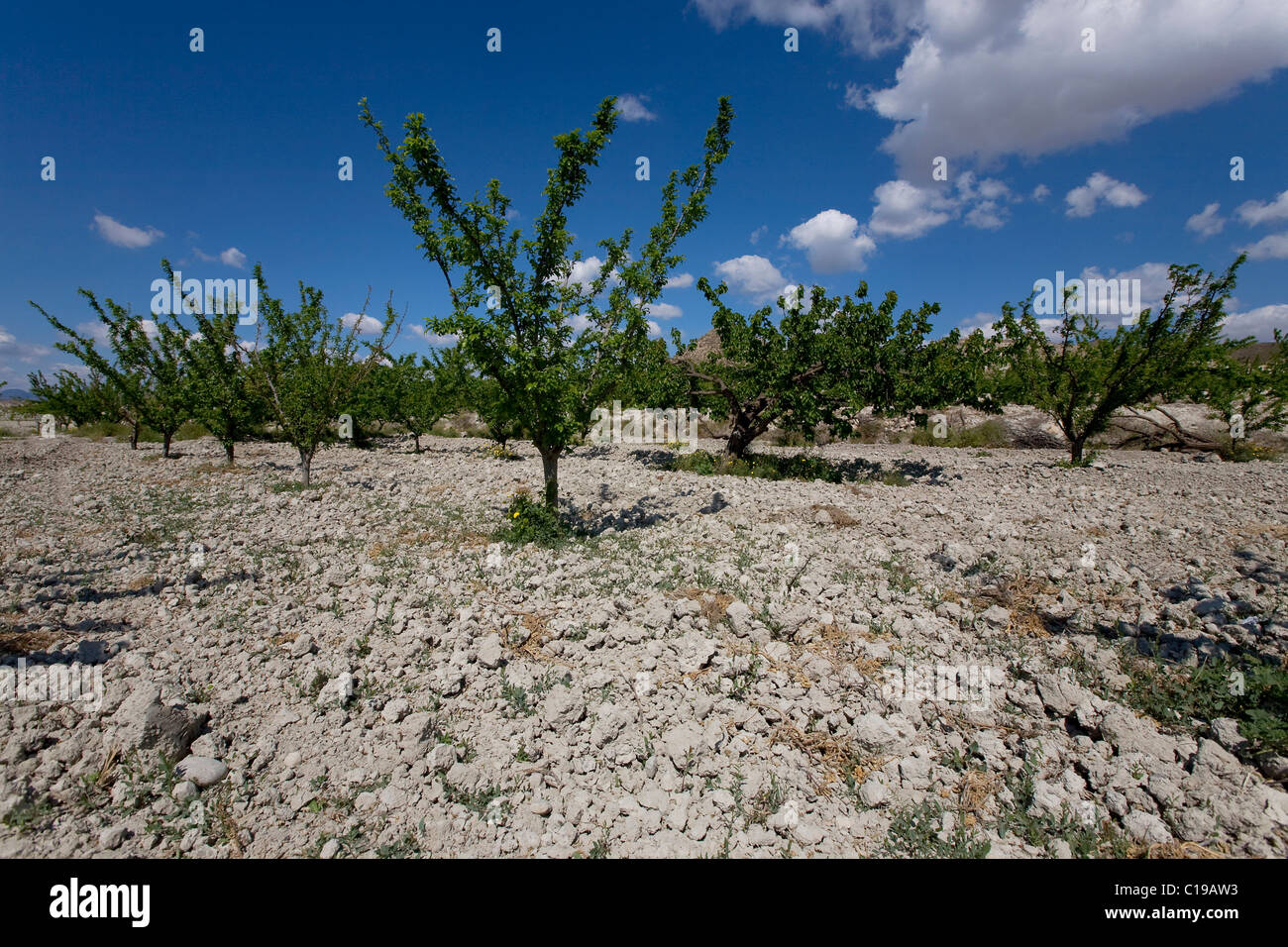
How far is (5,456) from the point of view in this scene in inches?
Result: 621

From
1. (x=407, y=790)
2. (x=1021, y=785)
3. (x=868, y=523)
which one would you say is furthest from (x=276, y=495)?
(x=1021, y=785)

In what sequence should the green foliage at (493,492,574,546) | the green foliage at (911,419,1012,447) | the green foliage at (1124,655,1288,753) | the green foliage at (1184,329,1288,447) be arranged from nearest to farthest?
the green foliage at (1124,655,1288,753)
the green foliage at (493,492,574,546)
the green foliage at (1184,329,1288,447)
the green foliage at (911,419,1012,447)

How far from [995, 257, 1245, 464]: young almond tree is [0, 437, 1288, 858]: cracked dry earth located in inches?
185

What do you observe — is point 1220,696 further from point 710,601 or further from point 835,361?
point 835,361

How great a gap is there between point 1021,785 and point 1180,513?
7.07 m

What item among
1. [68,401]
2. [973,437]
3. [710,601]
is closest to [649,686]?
[710,601]

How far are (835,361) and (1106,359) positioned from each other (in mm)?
6883

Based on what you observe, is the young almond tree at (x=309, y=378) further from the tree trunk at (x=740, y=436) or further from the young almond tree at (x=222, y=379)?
the tree trunk at (x=740, y=436)

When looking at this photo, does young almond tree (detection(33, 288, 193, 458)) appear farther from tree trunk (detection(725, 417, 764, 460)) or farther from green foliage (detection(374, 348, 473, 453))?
tree trunk (detection(725, 417, 764, 460))

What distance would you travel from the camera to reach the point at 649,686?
4.02 metres

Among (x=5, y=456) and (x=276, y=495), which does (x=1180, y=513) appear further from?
(x=5, y=456)

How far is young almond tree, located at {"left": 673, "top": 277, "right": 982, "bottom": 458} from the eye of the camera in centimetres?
1192

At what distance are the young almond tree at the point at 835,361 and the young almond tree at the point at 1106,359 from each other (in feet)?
5.66

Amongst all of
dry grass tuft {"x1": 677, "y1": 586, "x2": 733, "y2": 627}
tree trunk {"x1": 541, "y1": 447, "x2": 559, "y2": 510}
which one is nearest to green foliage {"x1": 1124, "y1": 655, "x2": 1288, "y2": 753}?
dry grass tuft {"x1": 677, "y1": 586, "x2": 733, "y2": 627}
